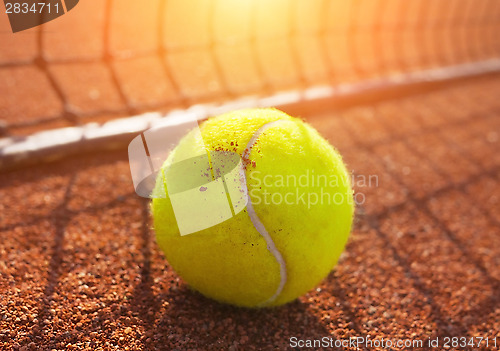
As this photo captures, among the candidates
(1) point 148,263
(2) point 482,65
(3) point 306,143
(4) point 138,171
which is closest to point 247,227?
(3) point 306,143

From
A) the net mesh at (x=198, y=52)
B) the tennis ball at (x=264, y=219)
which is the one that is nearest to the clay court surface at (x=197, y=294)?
the tennis ball at (x=264, y=219)

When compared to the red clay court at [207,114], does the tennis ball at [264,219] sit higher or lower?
higher

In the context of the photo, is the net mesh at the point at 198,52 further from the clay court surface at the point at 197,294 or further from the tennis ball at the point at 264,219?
the tennis ball at the point at 264,219

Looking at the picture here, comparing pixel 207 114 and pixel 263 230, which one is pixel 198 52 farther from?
pixel 263 230

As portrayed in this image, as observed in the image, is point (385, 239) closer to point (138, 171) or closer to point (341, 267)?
point (341, 267)

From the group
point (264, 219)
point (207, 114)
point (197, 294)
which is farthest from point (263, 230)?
point (207, 114)

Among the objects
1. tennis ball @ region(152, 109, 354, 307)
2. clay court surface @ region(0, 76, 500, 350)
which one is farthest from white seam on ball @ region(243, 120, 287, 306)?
clay court surface @ region(0, 76, 500, 350)

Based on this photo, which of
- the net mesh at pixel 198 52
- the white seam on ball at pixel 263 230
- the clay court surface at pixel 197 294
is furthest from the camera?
the net mesh at pixel 198 52
